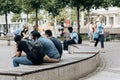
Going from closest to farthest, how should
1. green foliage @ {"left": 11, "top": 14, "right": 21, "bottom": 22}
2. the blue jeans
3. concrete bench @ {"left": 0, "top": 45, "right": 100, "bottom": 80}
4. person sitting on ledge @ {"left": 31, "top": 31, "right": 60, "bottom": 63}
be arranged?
concrete bench @ {"left": 0, "top": 45, "right": 100, "bottom": 80}
the blue jeans
person sitting on ledge @ {"left": 31, "top": 31, "right": 60, "bottom": 63}
green foliage @ {"left": 11, "top": 14, "right": 21, "bottom": 22}

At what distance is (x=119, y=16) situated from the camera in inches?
3396

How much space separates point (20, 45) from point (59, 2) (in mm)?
29935

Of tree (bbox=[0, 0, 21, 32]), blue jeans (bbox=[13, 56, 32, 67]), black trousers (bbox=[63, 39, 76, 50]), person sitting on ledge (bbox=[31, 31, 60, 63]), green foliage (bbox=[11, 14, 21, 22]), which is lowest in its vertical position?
green foliage (bbox=[11, 14, 21, 22])

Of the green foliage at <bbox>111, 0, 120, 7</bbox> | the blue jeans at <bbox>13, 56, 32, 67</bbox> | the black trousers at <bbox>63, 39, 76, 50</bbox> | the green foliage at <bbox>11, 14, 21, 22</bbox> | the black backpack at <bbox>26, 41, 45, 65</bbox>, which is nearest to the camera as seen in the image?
the black backpack at <bbox>26, 41, 45, 65</bbox>

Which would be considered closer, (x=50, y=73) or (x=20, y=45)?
(x=50, y=73)

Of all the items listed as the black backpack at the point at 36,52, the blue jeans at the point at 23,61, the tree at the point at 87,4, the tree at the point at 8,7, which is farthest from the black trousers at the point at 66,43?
the tree at the point at 8,7

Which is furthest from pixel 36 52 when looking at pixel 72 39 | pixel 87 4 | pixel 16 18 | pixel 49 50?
pixel 16 18

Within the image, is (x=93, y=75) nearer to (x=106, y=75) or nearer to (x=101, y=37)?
(x=106, y=75)

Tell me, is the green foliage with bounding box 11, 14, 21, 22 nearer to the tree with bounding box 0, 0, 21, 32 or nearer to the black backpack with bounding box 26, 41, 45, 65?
the tree with bounding box 0, 0, 21, 32

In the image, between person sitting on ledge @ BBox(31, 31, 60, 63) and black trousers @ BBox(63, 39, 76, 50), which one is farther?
black trousers @ BBox(63, 39, 76, 50)

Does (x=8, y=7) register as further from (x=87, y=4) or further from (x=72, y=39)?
(x=72, y=39)

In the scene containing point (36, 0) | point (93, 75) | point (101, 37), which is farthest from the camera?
point (36, 0)

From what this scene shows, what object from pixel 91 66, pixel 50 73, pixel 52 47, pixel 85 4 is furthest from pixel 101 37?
pixel 85 4

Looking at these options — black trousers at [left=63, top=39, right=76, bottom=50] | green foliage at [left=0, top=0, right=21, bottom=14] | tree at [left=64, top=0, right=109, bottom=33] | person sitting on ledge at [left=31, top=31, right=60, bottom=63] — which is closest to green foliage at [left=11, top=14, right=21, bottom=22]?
green foliage at [left=0, top=0, right=21, bottom=14]
